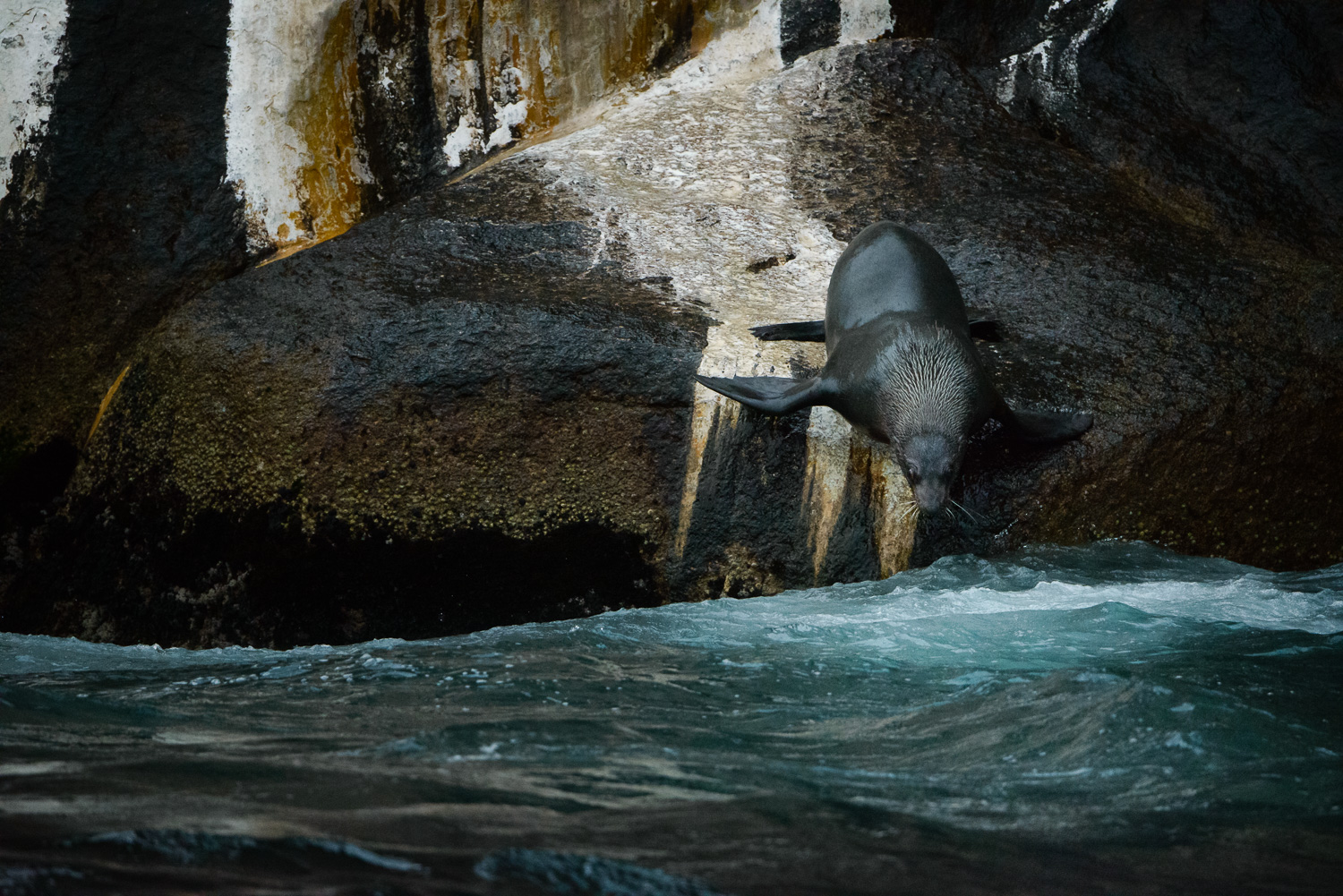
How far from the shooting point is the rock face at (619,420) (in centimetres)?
504

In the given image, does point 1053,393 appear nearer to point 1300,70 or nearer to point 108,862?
point 1300,70

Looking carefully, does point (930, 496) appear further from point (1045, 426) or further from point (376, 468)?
point (376, 468)

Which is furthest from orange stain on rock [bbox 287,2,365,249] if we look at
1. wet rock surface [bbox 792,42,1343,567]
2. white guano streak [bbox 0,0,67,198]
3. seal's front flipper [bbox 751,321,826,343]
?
seal's front flipper [bbox 751,321,826,343]

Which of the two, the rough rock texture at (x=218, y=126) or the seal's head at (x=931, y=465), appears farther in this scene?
the rough rock texture at (x=218, y=126)

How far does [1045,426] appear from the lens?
504cm

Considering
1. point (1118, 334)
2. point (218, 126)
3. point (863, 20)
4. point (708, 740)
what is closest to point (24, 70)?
point (218, 126)

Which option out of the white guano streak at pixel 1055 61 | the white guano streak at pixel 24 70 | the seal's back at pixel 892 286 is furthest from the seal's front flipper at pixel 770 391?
the white guano streak at pixel 24 70

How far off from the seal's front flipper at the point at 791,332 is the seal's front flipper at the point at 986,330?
0.76 m

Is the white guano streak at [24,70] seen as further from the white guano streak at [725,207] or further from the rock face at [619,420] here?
the white guano streak at [725,207]

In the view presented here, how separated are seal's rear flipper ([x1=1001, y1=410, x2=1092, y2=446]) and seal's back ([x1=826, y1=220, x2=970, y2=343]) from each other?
482mm

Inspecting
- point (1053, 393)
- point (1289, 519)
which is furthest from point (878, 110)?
point (1289, 519)

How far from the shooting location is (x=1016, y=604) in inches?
167

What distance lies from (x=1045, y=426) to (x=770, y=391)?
4.12ft

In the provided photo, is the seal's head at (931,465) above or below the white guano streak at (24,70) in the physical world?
below
